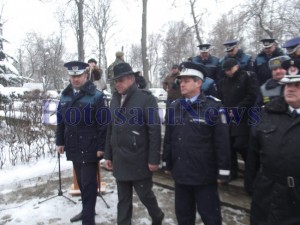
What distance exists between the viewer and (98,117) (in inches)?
164

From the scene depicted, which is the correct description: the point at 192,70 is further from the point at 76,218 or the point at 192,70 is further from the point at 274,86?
Answer: the point at 76,218

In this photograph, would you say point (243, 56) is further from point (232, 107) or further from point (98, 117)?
point (98, 117)

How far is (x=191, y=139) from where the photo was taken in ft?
10.9

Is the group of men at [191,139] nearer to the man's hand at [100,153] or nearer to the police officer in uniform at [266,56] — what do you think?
the man's hand at [100,153]

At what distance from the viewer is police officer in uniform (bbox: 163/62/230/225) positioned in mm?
3262

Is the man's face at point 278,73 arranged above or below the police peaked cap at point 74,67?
below

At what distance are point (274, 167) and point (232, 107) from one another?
236 centimetres

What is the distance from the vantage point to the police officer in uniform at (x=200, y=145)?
3.26 meters

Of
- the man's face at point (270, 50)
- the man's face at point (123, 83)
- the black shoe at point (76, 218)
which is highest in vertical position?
the man's face at point (270, 50)

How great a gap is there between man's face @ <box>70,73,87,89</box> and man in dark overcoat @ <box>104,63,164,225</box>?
647 mm

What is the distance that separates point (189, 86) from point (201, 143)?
60 cm

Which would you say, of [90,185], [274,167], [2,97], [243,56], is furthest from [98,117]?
[2,97]

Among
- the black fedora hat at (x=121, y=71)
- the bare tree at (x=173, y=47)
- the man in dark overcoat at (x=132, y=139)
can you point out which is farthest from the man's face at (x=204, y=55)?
the bare tree at (x=173, y=47)

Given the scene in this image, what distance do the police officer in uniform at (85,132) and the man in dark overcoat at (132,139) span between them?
0.36m
